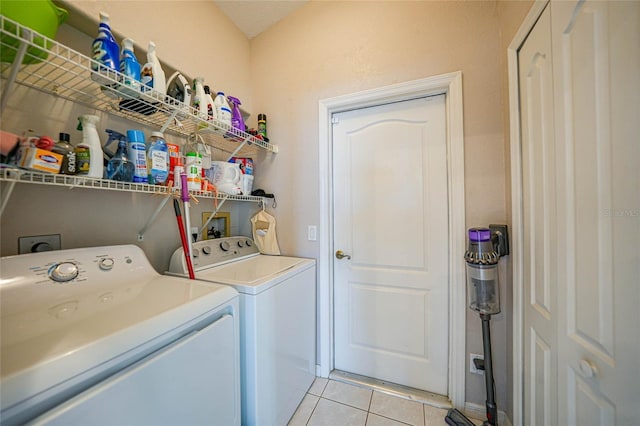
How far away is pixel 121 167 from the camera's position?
0.98 m

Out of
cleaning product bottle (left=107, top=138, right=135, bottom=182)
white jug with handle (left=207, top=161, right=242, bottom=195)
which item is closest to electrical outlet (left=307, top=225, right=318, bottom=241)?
white jug with handle (left=207, top=161, right=242, bottom=195)

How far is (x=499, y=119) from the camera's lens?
4.44 ft

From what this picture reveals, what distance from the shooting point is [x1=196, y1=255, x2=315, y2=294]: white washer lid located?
1113mm

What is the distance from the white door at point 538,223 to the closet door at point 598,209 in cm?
7

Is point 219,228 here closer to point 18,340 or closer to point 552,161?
point 18,340

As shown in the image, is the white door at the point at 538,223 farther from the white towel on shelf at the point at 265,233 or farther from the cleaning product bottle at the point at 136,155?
the cleaning product bottle at the point at 136,155

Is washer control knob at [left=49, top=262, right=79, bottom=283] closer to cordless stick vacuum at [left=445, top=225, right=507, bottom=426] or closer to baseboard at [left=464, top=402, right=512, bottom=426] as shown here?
cordless stick vacuum at [left=445, top=225, right=507, bottom=426]

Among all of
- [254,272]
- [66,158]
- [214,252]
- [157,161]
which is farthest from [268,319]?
[66,158]

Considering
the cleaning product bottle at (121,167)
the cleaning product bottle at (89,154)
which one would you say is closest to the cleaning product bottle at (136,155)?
the cleaning product bottle at (121,167)

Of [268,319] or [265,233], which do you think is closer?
[268,319]

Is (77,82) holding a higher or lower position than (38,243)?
higher

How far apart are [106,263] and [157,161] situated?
0.51 meters

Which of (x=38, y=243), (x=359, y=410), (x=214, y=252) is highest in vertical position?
(x=38, y=243)

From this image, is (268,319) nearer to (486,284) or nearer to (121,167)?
(121,167)
